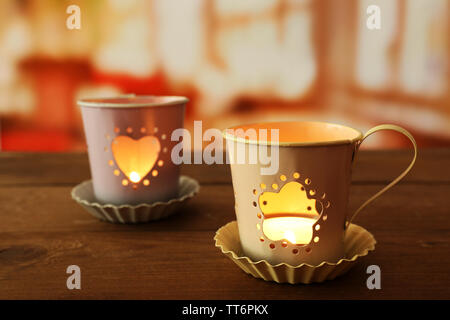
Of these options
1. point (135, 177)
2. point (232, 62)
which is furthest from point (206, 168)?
point (232, 62)

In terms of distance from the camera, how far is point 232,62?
1941 millimetres

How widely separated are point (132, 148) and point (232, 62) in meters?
1.41

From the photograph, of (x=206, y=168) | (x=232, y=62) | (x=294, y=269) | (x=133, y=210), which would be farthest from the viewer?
(x=232, y=62)

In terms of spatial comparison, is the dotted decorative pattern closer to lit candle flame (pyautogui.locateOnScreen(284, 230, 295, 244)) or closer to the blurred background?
lit candle flame (pyautogui.locateOnScreen(284, 230, 295, 244))

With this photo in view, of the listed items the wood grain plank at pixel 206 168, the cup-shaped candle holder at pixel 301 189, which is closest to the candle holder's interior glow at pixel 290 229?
the cup-shaped candle holder at pixel 301 189

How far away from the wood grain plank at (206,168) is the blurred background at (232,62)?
3.43 ft

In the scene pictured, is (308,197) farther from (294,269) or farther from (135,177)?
(135,177)

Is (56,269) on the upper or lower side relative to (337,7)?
lower

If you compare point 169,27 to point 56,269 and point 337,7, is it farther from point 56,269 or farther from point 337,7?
point 56,269

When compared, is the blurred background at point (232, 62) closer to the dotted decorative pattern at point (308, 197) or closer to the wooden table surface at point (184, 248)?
the wooden table surface at point (184, 248)

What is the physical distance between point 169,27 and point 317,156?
5.25 feet

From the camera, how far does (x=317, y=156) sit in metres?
0.41

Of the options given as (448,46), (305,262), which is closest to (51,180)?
(305,262)

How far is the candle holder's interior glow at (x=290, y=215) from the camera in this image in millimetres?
457
